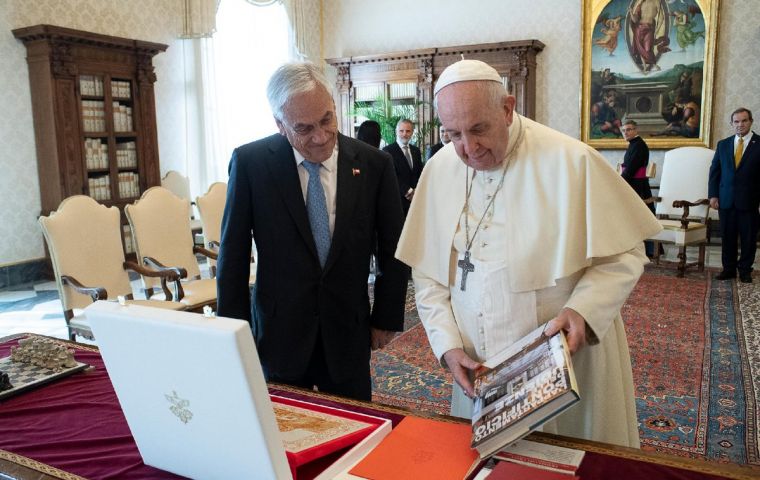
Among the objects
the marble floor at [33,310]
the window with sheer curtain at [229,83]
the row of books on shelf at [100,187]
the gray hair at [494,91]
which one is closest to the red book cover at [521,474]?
the gray hair at [494,91]

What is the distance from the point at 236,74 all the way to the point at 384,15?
3123mm

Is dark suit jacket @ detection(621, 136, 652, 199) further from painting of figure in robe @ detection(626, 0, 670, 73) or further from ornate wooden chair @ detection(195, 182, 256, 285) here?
ornate wooden chair @ detection(195, 182, 256, 285)

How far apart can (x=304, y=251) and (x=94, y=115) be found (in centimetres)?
651

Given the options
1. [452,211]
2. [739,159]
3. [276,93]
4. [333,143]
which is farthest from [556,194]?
[739,159]

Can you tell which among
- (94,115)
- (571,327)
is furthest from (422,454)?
(94,115)

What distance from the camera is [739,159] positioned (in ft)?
23.2

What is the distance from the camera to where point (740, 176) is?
6.98 metres

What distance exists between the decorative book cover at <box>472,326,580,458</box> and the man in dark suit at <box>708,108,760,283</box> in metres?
6.58

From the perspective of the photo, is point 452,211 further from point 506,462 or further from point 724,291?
point 724,291

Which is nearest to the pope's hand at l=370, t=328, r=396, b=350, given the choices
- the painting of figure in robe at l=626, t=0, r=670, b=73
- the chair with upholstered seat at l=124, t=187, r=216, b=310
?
the chair with upholstered seat at l=124, t=187, r=216, b=310

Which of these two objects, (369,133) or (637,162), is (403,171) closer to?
(369,133)

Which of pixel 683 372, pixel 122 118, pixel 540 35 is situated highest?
pixel 540 35

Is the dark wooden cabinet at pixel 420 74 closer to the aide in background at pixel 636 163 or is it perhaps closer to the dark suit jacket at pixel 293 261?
the aide in background at pixel 636 163

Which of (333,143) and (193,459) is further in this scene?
(333,143)
